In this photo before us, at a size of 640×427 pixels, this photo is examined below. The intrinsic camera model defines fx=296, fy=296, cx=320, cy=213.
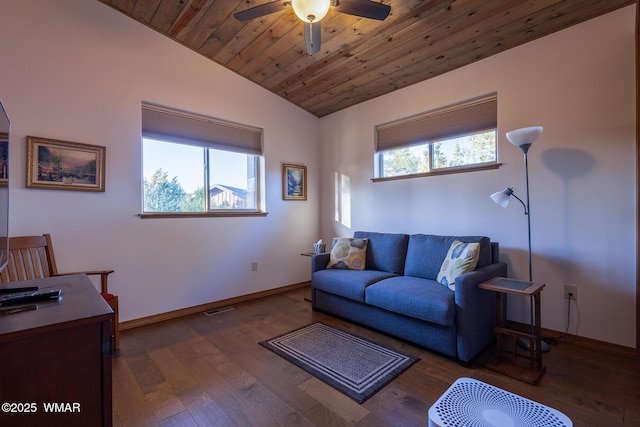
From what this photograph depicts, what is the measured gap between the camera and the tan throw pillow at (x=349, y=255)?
3.23m

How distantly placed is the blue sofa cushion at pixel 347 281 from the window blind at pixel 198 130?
1.84m

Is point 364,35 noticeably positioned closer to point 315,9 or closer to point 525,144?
point 315,9

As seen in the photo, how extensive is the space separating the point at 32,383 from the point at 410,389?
5.87 feet

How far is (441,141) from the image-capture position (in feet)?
10.5

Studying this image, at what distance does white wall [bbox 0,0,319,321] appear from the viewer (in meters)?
2.40

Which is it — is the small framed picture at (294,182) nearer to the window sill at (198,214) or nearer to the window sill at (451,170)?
the window sill at (198,214)

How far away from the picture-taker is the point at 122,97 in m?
2.81

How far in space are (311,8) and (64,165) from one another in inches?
94.6

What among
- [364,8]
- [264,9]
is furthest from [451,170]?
[264,9]

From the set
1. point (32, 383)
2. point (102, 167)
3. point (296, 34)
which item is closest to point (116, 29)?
point (102, 167)

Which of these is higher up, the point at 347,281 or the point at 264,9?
the point at 264,9

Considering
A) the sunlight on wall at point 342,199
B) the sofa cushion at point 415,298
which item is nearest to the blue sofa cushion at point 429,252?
the sofa cushion at point 415,298

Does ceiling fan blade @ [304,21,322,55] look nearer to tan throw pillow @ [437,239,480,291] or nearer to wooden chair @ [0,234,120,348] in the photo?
tan throw pillow @ [437,239,480,291]

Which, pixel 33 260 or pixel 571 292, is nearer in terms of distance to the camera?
pixel 33 260
